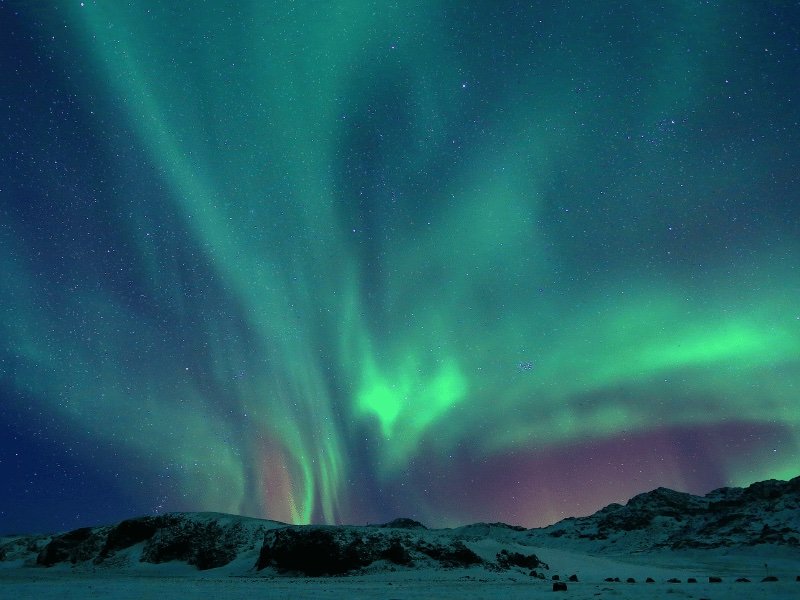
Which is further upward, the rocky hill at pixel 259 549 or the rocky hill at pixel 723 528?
the rocky hill at pixel 723 528

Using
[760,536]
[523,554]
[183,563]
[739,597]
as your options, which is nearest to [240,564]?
[183,563]

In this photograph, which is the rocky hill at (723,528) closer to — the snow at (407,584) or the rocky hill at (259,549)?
the snow at (407,584)

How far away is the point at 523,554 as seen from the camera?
196ft

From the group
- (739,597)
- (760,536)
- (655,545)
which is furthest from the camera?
(655,545)

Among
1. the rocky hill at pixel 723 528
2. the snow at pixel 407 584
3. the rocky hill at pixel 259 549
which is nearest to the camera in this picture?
the snow at pixel 407 584

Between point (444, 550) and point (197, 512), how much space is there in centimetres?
4629

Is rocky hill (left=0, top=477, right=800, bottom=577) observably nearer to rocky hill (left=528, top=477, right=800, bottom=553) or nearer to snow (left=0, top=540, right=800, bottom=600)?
snow (left=0, top=540, right=800, bottom=600)

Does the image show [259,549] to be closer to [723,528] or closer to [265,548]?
[265,548]

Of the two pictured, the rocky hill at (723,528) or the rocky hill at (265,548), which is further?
the rocky hill at (723,528)

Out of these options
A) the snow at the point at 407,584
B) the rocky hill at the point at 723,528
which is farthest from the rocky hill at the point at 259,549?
the rocky hill at the point at 723,528

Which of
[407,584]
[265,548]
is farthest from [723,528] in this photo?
[407,584]

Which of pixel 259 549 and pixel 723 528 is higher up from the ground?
pixel 723 528

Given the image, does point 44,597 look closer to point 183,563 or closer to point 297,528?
point 297,528

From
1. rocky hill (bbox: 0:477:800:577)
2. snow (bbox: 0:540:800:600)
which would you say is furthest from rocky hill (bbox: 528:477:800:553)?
snow (bbox: 0:540:800:600)
